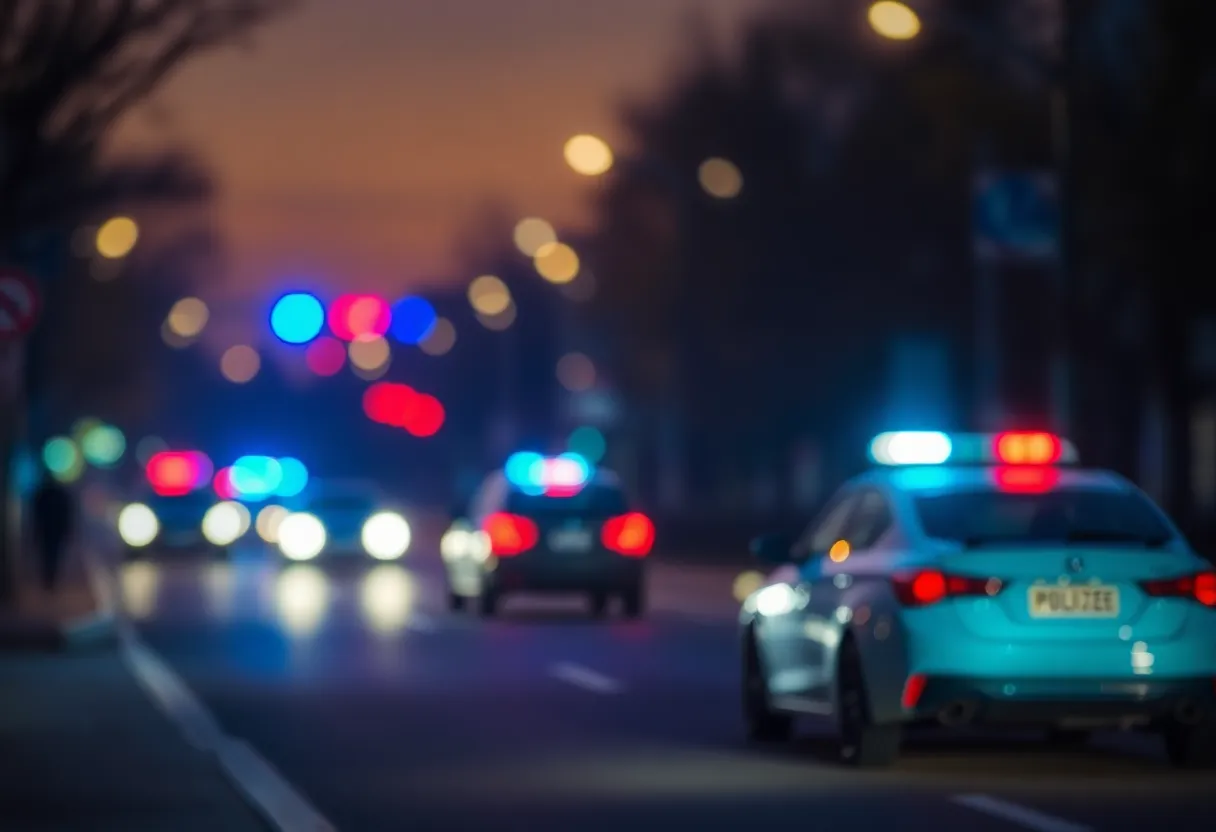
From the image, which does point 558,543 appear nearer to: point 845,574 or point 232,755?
point 232,755

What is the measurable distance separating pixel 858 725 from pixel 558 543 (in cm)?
1874

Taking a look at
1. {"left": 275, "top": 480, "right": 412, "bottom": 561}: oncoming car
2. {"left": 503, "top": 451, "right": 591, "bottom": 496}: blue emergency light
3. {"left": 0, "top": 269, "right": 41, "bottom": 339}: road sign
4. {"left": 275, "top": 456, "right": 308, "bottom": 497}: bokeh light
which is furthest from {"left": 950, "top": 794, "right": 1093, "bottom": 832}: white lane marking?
{"left": 275, "top": 456, "right": 308, "bottom": 497}: bokeh light

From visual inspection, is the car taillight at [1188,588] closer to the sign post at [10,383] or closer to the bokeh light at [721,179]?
the sign post at [10,383]

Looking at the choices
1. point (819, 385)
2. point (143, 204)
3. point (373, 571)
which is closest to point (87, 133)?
point (143, 204)

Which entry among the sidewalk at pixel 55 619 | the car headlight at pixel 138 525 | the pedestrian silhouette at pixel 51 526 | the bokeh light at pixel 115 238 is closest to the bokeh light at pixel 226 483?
the bokeh light at pixel 115 238

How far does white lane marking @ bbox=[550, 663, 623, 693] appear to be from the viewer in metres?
22.9

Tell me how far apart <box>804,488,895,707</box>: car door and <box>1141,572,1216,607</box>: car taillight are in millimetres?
1261

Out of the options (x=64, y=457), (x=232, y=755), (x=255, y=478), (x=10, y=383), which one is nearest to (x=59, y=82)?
(x=10, y=383)

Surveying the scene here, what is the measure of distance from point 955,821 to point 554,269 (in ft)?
198

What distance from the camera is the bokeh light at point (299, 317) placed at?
6334cm

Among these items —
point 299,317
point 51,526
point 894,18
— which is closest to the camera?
point 894,18

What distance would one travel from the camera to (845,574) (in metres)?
16.6

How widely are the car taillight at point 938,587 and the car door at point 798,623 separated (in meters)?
1.21

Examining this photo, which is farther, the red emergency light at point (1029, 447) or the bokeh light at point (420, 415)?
the bokeh light at point (420, 415)
